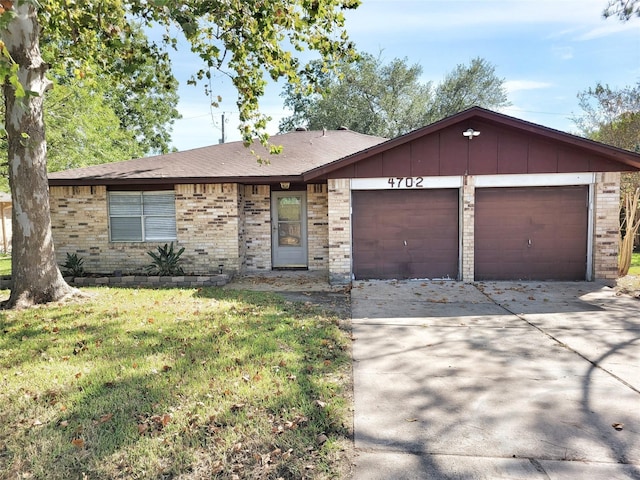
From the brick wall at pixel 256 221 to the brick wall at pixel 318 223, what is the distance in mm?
1133

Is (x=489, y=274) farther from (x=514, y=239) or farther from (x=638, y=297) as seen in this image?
(x=638, y=297)

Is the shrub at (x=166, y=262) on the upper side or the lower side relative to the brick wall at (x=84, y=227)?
lower

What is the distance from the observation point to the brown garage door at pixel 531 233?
9.26 m

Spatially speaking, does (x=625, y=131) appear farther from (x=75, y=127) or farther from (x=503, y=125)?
(x=75, y=127)

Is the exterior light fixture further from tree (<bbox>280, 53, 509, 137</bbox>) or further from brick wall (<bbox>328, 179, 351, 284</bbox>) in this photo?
tree (<bbox>280, 53, 509, 137</bbox>)

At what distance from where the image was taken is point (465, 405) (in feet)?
11.4

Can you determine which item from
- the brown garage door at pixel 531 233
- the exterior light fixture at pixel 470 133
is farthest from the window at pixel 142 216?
the brown garage door at pixel 531 233

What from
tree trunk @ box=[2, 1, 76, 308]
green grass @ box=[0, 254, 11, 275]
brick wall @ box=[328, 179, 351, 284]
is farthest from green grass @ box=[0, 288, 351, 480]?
green grass @ box=[0, 254, 11, 275]

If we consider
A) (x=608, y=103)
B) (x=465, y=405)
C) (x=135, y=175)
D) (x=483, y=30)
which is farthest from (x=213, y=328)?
(x=608, y=103)

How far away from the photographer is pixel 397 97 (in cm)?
2959

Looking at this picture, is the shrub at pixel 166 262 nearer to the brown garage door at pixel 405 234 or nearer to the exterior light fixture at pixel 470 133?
the brown garage door at pixel 405 234

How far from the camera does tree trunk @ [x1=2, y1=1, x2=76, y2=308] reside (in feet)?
23.5

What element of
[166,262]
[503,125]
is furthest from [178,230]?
[503,125]

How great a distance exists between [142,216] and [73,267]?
2.08m
